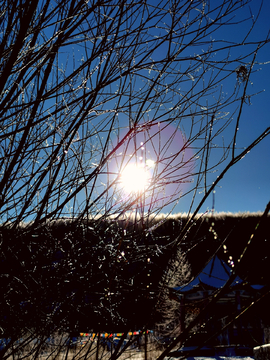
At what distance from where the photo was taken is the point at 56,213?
1.41m

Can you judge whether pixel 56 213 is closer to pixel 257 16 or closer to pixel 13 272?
pixel 13 272

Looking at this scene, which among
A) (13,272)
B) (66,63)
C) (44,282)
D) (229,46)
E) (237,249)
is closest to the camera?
(13,272)

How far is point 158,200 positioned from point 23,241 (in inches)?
28.3

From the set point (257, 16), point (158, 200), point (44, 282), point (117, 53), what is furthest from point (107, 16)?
point (44, 282)

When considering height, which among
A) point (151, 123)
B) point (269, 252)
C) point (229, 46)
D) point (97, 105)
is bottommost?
point (269, 252)

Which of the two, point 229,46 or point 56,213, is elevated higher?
point 229,46

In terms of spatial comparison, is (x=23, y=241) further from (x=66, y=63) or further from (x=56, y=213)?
(x=66, y=63)

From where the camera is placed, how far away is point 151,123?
1.46 metres

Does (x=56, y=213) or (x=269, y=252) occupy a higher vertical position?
(x=56, y=213)

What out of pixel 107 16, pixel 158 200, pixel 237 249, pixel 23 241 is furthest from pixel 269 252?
pixel 237 249

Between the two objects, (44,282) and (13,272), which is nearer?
(13,272)

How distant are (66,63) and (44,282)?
1.27m

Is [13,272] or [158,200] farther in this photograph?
[158,200]

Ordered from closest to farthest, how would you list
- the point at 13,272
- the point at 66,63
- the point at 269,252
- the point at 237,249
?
the point at 269,252 → the point at 13,272 → the point at 66,63 → the point at 237,249
